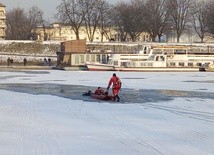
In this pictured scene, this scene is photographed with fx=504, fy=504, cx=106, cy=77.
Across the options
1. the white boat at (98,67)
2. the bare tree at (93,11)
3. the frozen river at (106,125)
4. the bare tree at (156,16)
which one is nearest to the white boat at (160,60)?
the white boat at (98,67)

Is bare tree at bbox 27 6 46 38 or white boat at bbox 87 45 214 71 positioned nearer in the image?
white boat at bbox 87 45 214 71

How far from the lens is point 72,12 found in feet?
352

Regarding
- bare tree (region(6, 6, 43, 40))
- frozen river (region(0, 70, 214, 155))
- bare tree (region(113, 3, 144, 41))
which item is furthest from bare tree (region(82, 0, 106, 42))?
frozen river (region(0, 70, 214, 155))

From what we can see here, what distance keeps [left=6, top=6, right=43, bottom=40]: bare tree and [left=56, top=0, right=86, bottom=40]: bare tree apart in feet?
65.7

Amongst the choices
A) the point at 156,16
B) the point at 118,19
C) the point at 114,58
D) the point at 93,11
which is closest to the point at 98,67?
the point at 114,58

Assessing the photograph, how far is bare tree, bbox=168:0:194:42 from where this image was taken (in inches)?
4216

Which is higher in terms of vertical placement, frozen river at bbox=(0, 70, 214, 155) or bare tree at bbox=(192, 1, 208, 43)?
bare tree at bbox=(192, 1, 208, 43)

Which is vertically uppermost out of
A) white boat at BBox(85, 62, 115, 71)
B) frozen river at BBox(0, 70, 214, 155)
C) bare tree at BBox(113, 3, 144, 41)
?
bare tree at BBox(113, 3, 144, 41)

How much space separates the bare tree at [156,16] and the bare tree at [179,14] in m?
1.23

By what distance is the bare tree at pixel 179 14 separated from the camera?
107m

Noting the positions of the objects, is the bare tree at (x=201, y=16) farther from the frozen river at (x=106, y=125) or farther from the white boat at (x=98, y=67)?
the frozen river at (x=106, y=125)

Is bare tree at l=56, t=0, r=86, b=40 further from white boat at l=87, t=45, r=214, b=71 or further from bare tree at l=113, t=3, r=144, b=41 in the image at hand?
white boat at l=87, t=45, r=214, b=71

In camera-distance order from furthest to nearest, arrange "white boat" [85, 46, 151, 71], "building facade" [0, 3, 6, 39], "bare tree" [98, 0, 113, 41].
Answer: "building facade" [0, 3, 6, 39] → "bare tree" [98, 0, 113, 41] → "white boat" [85, 46, 151, 71]

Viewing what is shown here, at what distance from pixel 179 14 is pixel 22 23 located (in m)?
41.4
